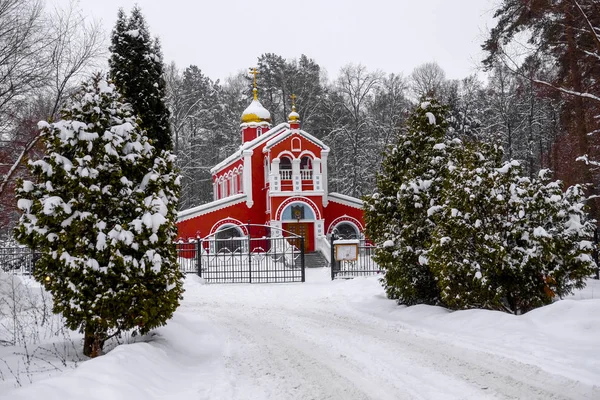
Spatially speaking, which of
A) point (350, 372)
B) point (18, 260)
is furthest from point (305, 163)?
point (350, 372)

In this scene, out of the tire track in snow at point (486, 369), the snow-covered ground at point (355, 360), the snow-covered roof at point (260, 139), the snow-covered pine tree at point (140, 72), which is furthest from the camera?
the snow-covered roof at point (260, 139)

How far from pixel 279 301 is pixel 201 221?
18.9 m

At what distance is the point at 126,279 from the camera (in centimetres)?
771

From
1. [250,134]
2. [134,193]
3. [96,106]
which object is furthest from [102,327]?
[250,134]

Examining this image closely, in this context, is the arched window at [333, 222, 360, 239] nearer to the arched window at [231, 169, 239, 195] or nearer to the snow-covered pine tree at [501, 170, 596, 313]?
the arched window at [231, 169, 239, 195]

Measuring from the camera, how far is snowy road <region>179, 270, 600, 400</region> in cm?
599

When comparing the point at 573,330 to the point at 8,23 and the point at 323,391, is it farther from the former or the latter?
the point at 8,23

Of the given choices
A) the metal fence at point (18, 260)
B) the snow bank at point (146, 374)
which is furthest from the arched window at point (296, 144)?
the snow bank at point (146, 374)

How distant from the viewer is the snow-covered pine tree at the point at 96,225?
768 cm

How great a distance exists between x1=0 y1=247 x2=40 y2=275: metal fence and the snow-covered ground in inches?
479

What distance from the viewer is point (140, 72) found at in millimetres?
12234

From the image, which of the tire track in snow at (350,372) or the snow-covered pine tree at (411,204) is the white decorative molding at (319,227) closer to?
the snow-covered pine tree at (411,204)

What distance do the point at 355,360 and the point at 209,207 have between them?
2747cm

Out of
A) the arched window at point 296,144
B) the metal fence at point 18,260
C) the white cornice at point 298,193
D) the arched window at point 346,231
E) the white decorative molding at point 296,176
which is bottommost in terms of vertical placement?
the metal fence at point 18,260
